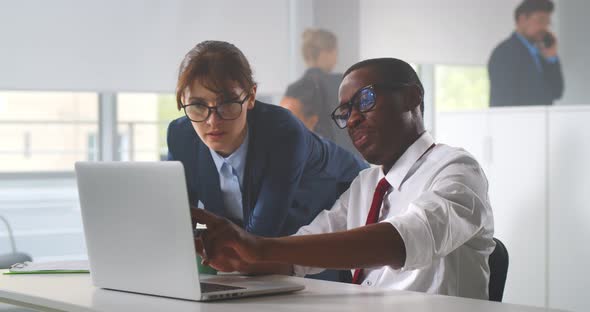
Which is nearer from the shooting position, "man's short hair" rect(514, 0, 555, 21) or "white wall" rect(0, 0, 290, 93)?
"white wall" rect(0, 0, 290, 93)

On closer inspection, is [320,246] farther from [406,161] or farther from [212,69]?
[212,69]

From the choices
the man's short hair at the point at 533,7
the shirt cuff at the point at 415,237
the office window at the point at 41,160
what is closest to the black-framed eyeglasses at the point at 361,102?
the shirt cuff at the point at 415,237

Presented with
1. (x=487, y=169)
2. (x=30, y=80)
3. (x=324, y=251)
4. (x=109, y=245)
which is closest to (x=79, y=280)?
(x=109, y=245)

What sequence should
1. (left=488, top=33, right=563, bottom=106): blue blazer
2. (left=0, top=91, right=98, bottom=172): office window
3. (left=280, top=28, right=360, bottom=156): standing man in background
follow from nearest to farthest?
1. (left=280, top=28, right=360, bottom=156): standing man in background
2. (left=488, top=33, right=563, bottom=106): blue blazer
3. (left=0, top=91, right=98, bottom=172): office window

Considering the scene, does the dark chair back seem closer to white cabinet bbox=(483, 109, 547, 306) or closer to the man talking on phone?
white cabinet bbox=(483, 109, 547, 306)

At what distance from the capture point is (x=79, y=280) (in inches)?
80.9

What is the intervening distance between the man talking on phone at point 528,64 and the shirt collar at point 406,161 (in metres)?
3.85

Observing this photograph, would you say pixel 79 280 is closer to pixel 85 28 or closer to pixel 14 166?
pixel 85 28

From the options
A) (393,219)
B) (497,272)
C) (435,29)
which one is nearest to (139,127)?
(435,29)

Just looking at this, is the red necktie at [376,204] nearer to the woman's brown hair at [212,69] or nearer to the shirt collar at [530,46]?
the woman's brown hair at [212,69]

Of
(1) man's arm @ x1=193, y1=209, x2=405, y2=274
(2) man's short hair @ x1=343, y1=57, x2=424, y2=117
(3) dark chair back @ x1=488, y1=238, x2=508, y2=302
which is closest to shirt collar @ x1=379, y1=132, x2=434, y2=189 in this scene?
(2) man's short hair @ x1=343, y1=57, x2=424, y2=117

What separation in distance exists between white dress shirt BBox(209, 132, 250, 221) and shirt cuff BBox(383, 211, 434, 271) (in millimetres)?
1018

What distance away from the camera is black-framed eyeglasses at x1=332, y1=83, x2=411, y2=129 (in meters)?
2.24

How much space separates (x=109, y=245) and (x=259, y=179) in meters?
1.03
